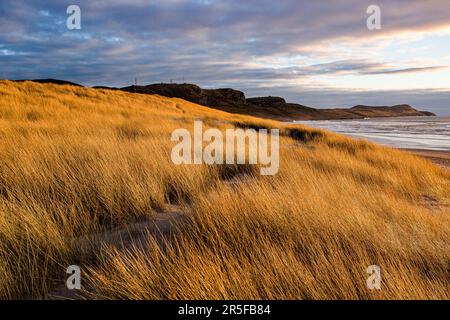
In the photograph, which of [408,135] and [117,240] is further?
[408,135]

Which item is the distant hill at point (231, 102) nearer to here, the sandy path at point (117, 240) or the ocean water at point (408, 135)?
the ocean water at point (408, 135)

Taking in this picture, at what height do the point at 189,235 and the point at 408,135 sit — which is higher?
the point at 408,135

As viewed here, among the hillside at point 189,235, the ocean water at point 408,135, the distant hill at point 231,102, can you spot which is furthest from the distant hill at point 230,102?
the hillside at point 189,235

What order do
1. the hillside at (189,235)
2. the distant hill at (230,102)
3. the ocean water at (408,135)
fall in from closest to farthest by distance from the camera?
the hillside at (189,235) < the ocean water at (408,135) < the distant hill at (230,102)

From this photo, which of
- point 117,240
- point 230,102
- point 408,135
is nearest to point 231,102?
point 230,102

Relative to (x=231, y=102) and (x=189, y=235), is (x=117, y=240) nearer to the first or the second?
(x=189, y=235)

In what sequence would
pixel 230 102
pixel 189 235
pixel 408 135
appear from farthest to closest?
1. pixel 230 102
2. pixel 408 135
3. pixel 189 235

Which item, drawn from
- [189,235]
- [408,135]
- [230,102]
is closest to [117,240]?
[189,235]

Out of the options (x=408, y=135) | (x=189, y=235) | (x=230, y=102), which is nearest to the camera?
(x=189, y=235)

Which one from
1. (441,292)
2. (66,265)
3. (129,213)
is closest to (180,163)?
(129,213)

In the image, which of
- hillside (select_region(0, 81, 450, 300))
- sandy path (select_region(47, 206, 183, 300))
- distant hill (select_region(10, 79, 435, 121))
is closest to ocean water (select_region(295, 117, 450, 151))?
hillside (select_region(0, 81, 450, 300))

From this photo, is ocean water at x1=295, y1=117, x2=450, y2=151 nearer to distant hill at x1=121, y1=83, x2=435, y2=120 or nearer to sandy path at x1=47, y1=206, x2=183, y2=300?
sandy path at x1=47, y1=206, x2=183, y2=300

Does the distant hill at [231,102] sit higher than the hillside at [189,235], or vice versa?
the distant hill at [231,102]
